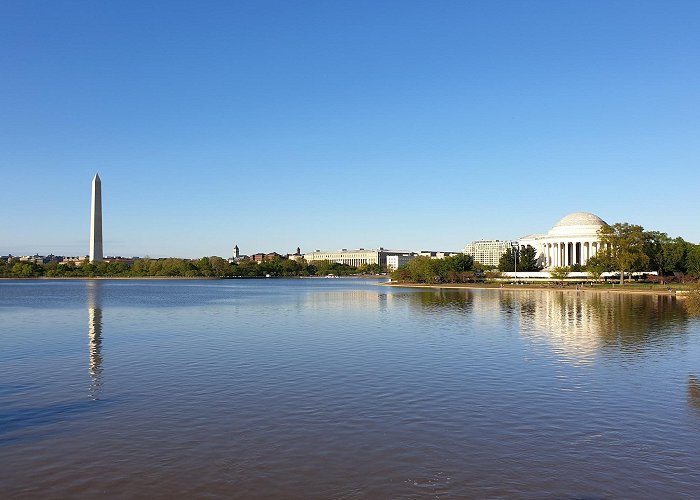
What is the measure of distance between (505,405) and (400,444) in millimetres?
5310

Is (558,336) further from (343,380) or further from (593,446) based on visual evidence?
(593,446)

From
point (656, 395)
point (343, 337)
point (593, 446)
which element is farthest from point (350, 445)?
point (343, 337)

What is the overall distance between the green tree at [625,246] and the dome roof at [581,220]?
4173cm

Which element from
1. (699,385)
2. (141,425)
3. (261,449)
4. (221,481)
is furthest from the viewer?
(699,385)

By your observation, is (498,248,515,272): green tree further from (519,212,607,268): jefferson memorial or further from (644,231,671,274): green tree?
(644,231,671,274): green tree

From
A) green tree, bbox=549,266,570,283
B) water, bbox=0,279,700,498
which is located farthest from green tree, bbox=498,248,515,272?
water, bbox=0,279,700,498

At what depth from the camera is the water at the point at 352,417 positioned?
1230 centimetres

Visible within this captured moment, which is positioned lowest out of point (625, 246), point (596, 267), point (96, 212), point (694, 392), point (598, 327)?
point (694, 392)

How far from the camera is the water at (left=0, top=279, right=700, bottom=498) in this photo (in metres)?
12.3

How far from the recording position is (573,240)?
153375 millimetres

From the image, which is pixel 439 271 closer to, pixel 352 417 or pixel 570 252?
pixel 570 252

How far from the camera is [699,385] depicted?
70.5 feet

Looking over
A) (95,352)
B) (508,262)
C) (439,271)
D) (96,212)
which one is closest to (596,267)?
(439,271)

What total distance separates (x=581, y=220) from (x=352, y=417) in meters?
154
